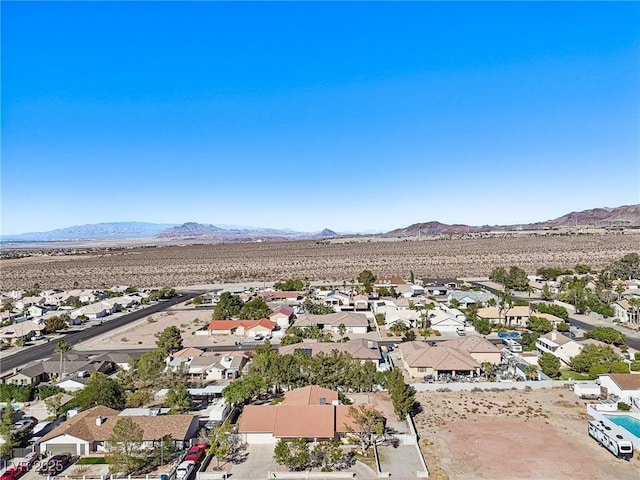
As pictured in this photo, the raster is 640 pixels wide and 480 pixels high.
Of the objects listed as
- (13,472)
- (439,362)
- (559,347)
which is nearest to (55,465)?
(13,472)

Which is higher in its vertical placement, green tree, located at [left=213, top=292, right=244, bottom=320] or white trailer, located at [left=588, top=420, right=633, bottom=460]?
green tree, located at [left=213, top=292, right=244, bottom=320]

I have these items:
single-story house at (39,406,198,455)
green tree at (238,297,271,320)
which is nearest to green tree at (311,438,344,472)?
single-story house at (39,406,198,455)

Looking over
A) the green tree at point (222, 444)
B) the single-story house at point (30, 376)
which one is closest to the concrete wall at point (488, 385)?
the green tree at point (222, 444)

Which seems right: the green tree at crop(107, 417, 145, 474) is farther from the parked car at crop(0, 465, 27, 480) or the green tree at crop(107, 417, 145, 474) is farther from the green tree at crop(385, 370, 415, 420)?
the green tree at crop(385, 370, 415, 420)

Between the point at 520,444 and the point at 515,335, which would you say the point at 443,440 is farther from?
the point at 515,335

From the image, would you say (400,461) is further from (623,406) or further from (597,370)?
(597,370)
